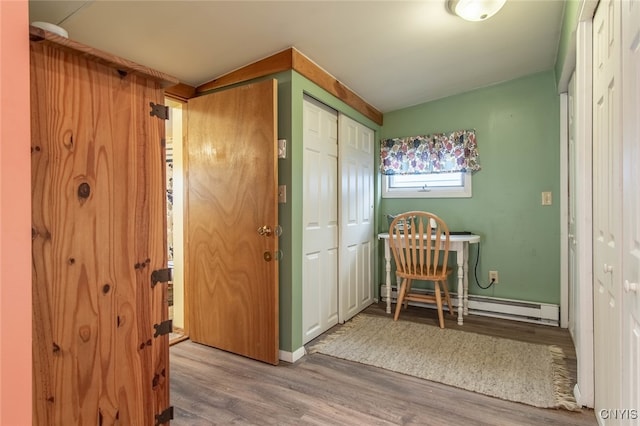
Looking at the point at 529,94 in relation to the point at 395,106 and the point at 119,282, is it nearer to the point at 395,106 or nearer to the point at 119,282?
the point at 395,106

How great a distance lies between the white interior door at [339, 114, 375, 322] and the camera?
2971 mm

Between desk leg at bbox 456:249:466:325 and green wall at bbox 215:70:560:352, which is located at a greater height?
green wall at bbox 215:70:560:352

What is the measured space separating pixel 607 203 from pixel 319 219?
1.74 meters

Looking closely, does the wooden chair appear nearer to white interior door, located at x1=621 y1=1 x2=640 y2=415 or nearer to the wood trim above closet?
the wood trim above closet

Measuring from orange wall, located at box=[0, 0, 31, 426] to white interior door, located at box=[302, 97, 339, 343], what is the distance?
1726 millimetres

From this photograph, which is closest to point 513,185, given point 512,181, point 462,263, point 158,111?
point 512,181

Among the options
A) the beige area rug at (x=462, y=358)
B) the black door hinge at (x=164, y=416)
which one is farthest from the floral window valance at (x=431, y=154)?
the black door hinge at (x=164, y=416)

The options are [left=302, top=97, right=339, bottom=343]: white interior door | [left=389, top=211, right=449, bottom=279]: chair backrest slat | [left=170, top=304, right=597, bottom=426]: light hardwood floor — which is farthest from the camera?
[left=389, top=211, right=449, bottom=279]: chair backrest slat

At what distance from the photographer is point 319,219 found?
263 cm

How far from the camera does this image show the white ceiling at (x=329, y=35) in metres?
1.73

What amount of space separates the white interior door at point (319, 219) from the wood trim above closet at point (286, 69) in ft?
0.53

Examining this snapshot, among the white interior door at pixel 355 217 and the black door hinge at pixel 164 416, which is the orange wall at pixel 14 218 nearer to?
the black door hinge at pixel 164 416

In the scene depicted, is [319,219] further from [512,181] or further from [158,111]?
[512,181]

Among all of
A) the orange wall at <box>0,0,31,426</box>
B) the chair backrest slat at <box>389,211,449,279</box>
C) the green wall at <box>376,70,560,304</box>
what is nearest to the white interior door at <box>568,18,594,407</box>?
the chair backrest slat at <box>389,211,449,279</box>
